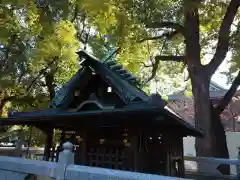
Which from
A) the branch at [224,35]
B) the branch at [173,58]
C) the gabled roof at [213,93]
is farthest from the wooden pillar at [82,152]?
the gabled roof at [213,93]

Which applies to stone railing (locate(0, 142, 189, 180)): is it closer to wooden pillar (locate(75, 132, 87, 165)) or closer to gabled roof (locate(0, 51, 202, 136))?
gabled roof (locate(0, 51, 202, 136))

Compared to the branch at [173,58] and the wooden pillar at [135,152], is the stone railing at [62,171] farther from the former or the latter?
the branch at [173,58]

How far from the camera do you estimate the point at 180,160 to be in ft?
17.0

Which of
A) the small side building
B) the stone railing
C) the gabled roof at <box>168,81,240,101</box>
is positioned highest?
the gabled roof at <box>168,81,240,101</box>

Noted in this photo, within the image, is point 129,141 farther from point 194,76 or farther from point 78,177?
point 194,76

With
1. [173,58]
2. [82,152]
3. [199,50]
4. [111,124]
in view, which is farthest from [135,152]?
[173,58]

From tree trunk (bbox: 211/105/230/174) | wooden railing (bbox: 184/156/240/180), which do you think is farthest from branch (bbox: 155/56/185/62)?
wooden railing (bbox: 184/156/240/180)

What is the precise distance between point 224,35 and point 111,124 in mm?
5697

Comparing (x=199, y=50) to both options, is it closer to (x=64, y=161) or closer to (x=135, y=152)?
(x=135, y=152)

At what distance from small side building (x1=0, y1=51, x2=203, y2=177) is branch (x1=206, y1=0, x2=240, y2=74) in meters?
4.65

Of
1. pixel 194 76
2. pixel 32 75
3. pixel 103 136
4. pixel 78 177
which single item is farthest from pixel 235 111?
pixel 78 177

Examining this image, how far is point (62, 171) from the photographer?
10.1 ft

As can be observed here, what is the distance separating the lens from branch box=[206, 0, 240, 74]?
853 cm

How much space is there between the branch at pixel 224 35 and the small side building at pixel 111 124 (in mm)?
4646
